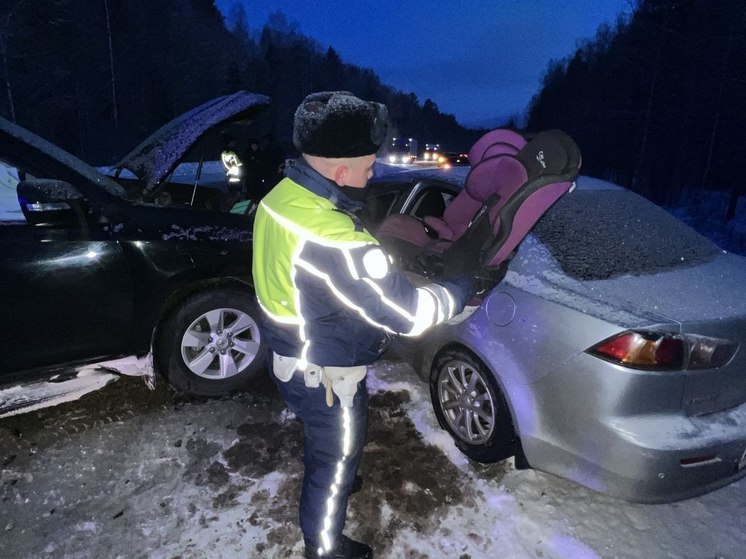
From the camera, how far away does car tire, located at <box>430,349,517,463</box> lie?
8.14 feet

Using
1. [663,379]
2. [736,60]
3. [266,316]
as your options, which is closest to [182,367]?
[266,316]

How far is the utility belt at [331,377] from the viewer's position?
5.72ft

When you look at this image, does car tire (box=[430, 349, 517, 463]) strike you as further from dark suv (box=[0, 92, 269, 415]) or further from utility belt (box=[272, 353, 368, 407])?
dark suv (box=[0, 92, 269, 415])

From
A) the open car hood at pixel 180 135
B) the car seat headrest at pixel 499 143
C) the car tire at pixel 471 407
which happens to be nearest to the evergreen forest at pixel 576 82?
the open car hood at pixel 180 135

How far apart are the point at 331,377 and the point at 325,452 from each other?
0.33m

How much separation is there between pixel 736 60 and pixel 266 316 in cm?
2230

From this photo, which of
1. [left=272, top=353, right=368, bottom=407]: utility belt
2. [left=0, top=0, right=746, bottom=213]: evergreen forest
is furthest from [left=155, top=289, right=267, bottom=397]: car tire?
[left=0, top=0, right=746, bottom=213]: evergreen forest

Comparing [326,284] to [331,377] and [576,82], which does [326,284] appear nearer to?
[331,377]

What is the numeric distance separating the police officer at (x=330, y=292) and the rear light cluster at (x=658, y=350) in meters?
0.70

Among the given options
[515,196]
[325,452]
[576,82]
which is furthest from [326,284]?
[576,82]

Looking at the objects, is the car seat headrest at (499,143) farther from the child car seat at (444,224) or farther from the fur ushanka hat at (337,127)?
the fur ushanka hat at (337,127)

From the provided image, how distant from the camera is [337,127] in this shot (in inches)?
61.3

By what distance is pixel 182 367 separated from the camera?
3148 mm

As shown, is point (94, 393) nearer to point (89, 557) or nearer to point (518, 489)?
point (89, 557)
